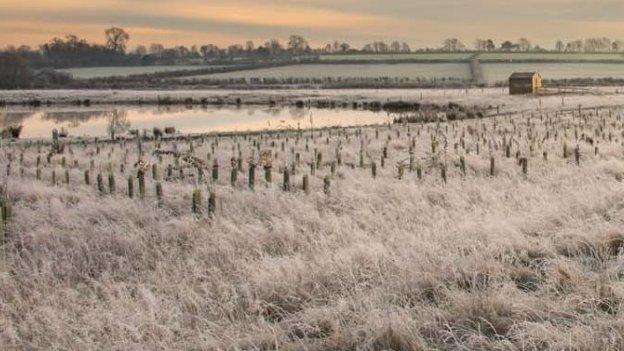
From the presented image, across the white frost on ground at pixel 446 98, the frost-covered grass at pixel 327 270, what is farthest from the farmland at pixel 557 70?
the frost-covered grass at pixel 327 270

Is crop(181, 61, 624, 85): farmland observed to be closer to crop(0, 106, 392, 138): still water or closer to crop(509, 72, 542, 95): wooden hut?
crop(509, 72, 542, 95): wooden hut

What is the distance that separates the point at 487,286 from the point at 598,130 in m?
24.0

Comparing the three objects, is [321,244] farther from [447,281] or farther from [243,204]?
[243,204]

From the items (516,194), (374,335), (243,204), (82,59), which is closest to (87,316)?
(374,335)

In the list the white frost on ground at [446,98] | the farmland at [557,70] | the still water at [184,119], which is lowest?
the still water at [184,119]

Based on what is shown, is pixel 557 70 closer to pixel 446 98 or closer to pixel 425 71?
pixel 425 71

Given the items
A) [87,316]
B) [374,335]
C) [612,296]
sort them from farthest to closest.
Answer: [87,316] → [612,296] → [374,335]

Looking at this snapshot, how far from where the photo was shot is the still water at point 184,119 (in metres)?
41.6

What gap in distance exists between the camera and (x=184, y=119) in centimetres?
4881

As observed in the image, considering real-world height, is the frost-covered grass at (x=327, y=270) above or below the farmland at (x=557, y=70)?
below

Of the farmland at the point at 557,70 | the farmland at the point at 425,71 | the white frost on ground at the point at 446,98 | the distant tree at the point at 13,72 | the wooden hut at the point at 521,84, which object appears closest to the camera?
the white frost on ground at the point at 446,98

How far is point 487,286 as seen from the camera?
6.32 m

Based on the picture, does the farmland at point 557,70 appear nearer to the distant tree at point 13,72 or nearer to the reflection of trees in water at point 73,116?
the reflection of trees in water at point 73,116

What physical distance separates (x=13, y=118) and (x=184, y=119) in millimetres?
13223
